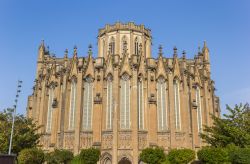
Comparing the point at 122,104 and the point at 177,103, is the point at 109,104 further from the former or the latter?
the point at 177,103

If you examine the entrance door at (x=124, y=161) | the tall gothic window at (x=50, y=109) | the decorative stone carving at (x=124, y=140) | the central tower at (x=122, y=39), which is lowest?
the entrance door at (x=124, y=161)

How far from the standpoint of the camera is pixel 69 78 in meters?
42.1

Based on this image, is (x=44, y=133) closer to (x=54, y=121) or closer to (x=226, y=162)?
(x=54, y=121)

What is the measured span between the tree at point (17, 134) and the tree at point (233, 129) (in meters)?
19.3

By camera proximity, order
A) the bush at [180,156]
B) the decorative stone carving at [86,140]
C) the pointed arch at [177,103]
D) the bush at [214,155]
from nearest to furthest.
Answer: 1. the bush at [214,155]
2. the bush at [180,156]
3. the decorative stone carving at [86,140]
4. the pointed arch at [177,103]

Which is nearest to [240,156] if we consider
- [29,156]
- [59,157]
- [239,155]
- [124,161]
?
[239,155]

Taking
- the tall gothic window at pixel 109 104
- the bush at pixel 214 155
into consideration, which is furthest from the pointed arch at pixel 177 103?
the bush at pixel 214 155

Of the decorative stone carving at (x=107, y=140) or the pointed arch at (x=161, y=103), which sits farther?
the pointed arch at (x=161, y=103)

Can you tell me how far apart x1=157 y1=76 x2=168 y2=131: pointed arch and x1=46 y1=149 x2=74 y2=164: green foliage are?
11286 millimetres

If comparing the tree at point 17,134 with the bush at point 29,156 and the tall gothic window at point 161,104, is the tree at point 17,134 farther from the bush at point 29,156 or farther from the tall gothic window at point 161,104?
the tall gothic window at point 161,104

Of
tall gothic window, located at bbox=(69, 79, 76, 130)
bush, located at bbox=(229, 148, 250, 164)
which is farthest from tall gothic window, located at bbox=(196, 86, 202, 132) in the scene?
tall gothic window, located at bbox=(69, 79, 76, 130)

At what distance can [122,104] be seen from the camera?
3953 cm

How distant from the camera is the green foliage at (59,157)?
33.2 metres

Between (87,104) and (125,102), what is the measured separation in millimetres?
4973
